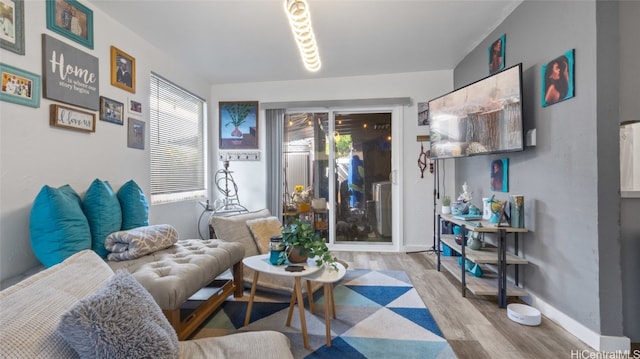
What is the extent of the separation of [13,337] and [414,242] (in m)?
3.83

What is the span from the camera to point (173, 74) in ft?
10.8

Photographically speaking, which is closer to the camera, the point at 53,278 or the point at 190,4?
the point at 53,278

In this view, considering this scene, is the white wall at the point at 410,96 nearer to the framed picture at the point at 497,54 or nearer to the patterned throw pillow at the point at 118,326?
the framed picture at the point at 497,54

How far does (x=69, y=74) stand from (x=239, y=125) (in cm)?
217

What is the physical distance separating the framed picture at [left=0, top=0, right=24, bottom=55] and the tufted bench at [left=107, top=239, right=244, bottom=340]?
148cm

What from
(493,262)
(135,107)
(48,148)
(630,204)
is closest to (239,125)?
(135,107)

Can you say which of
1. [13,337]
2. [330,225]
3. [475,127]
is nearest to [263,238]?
[330,225]

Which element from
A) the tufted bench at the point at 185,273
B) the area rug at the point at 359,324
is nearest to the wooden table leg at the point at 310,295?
the area rug at the point at 359,324

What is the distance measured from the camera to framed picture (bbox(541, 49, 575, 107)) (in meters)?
1.77

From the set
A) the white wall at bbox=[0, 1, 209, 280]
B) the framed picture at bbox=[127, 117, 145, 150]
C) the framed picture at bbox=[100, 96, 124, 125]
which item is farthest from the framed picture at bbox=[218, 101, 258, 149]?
the framed picture at bbox=[100, 96, 124, 125]

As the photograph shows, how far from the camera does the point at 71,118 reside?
2049mm

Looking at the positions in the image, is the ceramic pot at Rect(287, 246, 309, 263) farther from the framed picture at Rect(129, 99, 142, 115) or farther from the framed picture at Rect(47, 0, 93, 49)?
the framed picture at Rect(47, 0, 93, 49)

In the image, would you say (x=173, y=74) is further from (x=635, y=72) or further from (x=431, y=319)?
(x=635, y=72)

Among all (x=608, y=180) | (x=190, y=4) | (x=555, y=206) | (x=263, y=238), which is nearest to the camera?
(x=608, y=180)
